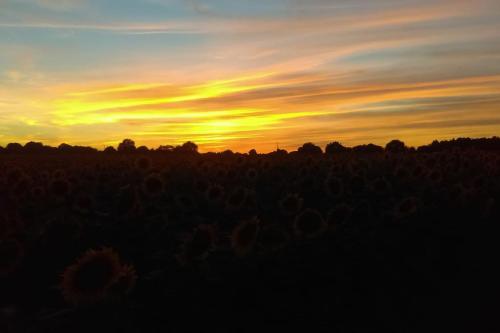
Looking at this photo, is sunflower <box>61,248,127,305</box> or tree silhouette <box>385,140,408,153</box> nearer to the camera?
sunflower <box>61,248,127,305</box>

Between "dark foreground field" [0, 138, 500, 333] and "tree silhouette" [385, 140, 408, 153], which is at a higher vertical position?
"tree silhouette" [385, 140, 408, 153]

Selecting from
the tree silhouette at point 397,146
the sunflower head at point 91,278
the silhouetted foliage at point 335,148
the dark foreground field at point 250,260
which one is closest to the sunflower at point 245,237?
the dark foreground field at point 250,260

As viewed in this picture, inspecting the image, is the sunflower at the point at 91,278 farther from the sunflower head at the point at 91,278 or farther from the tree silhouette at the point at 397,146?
the tree silhouette at the point at 397,146

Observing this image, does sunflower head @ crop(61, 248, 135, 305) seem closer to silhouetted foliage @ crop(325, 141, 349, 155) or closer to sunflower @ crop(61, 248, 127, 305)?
sunflower @ crop(61, 248, 127, 305)

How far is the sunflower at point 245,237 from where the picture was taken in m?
8.35

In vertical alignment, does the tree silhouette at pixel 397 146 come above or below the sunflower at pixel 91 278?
above

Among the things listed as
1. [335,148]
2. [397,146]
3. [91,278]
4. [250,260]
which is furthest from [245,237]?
[335,148]

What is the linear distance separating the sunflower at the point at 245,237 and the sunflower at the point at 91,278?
6.74ft

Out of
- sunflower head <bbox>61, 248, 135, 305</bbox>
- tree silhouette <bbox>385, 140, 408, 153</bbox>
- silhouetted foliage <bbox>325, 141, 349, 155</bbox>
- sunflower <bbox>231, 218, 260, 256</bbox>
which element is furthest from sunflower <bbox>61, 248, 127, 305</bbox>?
silhouetted foliage <bbox>325, 141, 349, 155</bbox>

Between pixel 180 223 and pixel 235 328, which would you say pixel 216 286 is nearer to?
pixel 235 328

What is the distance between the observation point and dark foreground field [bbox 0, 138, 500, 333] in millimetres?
7238

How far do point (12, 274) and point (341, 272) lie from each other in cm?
462

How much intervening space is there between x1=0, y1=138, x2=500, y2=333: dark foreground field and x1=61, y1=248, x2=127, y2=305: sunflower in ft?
0.03

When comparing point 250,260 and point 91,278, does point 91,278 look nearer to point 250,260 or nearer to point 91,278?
point 91,278
